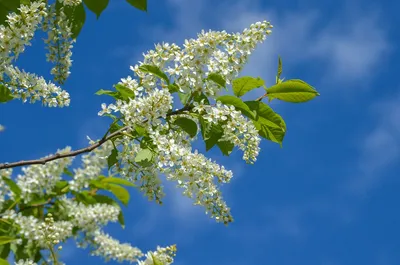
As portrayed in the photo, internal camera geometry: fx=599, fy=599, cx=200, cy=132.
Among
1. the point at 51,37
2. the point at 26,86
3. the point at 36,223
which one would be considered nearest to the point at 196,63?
the point at 26,86

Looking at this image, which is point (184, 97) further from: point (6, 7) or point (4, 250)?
point (4, 250)

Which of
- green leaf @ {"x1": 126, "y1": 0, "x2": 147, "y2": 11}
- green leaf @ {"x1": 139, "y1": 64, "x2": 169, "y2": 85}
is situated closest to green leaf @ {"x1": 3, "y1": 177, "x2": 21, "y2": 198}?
green leaf @ {"x1": 126, "y1": 0, "x2": 147, "y2": 11}

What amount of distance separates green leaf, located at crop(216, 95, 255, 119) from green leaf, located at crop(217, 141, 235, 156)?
6.6 inches

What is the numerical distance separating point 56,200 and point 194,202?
3.05 metres

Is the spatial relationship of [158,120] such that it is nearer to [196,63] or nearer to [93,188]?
[196,63]

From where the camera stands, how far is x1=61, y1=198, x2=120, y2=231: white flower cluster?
5.31 meters

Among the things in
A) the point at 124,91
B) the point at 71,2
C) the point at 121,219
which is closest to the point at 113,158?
the point at 124,91

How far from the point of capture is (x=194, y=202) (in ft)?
8.67

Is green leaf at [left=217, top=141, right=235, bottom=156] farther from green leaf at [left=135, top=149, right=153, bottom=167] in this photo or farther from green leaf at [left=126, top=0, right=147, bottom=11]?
green leaf at [left=126, top=0, right=147, bottom=11]

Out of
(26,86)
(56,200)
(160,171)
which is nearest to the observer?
(160,171)

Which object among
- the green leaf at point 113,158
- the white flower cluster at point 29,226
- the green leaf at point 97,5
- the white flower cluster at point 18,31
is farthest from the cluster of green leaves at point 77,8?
the white flower cluster at point 29,226

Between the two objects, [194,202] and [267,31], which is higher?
[267,31]

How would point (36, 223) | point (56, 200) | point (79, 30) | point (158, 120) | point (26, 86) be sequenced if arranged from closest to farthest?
point (158, 120) < point (26, 86) < point (79, 30) < point (36, 223) < point (56, 200)

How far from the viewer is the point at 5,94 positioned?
2.79 meters
